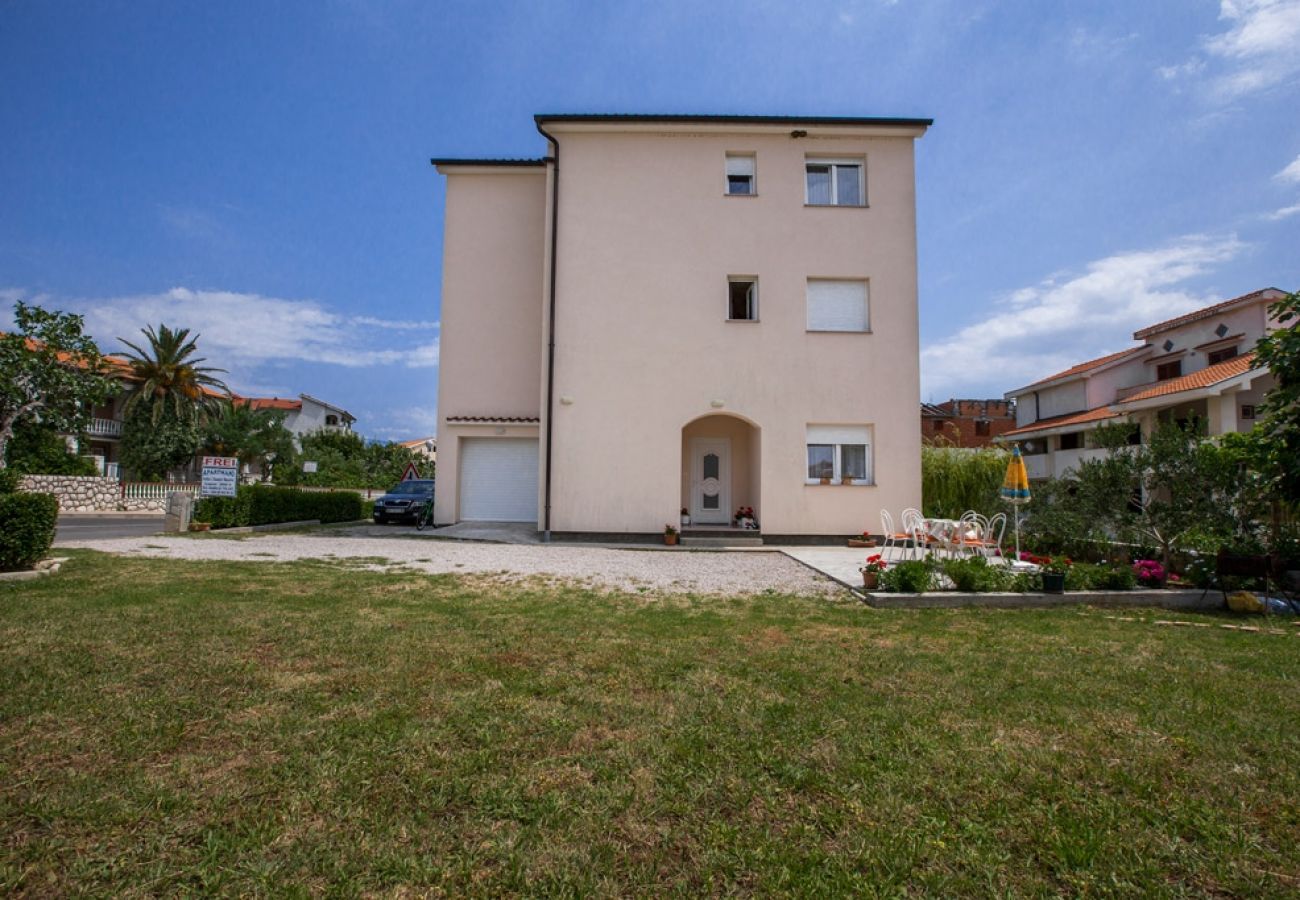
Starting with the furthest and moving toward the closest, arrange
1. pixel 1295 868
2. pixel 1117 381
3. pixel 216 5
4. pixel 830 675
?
pixel 1117 381 < pixel 216 5 < pixel 830 675 < pixel 1295 868

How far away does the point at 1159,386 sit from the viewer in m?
23.7

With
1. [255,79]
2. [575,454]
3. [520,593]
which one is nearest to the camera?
[520,593]

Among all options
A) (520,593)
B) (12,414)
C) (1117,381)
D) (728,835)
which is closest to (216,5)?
(520,593)

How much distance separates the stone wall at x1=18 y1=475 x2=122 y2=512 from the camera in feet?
77.0

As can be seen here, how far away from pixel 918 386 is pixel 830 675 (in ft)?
39.4

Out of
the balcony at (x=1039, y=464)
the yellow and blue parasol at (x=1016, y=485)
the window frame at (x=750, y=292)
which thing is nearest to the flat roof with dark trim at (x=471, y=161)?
the window frame at (x=750, y=292)

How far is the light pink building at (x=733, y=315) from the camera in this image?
47.2 ft

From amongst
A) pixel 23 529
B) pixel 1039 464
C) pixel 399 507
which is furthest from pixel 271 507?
pixel 1039 464

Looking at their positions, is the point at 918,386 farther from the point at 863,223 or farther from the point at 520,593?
the point at 520,593

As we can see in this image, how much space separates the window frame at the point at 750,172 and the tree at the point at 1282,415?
1027 cm

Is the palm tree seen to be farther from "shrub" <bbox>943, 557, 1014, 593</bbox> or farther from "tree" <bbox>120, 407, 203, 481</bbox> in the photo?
"shrub" <bbox>943, 557, 1014, 593</bbox>

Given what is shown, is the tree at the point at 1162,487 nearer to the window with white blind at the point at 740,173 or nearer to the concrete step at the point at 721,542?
the concrete step at the point at 721,542

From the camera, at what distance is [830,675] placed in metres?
4.21

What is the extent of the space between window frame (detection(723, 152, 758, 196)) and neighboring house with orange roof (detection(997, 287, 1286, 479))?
13861mm
